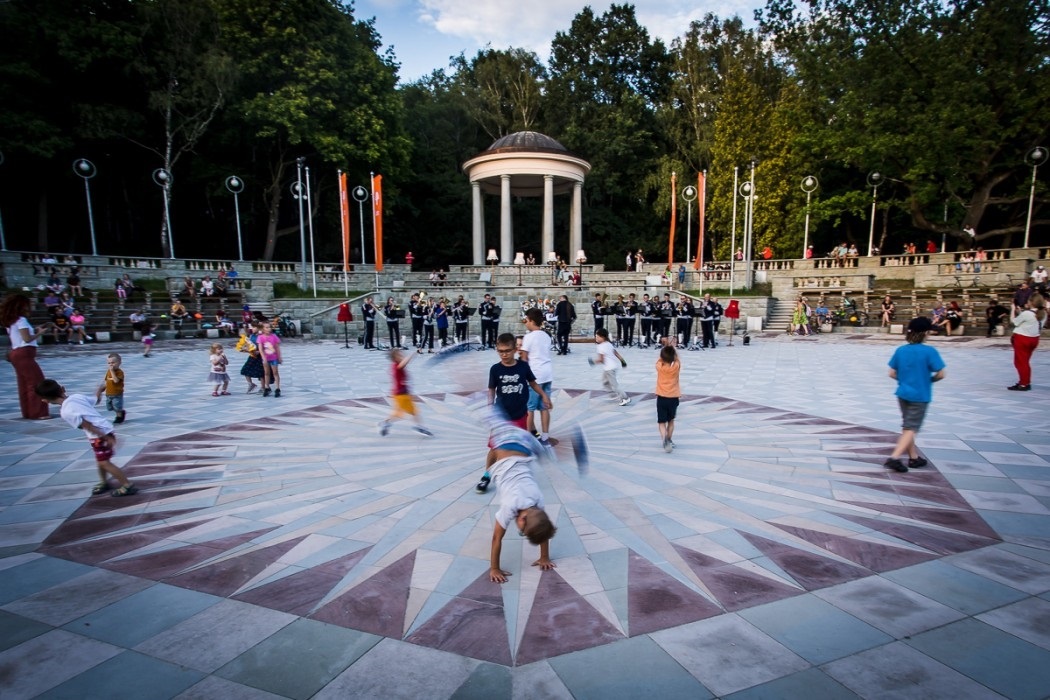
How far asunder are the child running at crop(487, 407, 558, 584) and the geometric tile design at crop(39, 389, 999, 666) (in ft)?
0.65

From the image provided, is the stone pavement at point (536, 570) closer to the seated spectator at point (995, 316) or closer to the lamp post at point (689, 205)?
the seated spectator at point (995, 316)

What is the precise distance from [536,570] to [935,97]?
121 feet

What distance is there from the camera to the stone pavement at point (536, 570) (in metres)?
3.23

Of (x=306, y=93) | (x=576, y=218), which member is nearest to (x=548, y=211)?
(x=576, y=218)

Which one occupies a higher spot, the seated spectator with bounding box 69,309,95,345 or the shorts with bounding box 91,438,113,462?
the seated spectator with bounding box 69,309,95,345

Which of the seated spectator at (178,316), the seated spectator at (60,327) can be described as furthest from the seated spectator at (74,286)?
the seated spectator at (178,316)

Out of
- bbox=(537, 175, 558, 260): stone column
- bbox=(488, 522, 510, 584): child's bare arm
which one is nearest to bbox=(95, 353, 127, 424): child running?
bbox=(488, 522, 510, 584): child's bare arm

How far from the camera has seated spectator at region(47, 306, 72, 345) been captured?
21359 mm

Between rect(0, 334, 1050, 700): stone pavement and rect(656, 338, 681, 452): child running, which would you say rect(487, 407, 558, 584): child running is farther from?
rect(656, 338, 681, 452): child running

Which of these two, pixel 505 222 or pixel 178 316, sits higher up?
pixel 505 222

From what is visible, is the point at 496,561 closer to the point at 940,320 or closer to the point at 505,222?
the point at 940,320

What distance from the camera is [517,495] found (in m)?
4.02

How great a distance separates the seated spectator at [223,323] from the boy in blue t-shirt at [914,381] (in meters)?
25.4

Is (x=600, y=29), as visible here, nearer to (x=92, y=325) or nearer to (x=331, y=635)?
(x=92, y=325)
